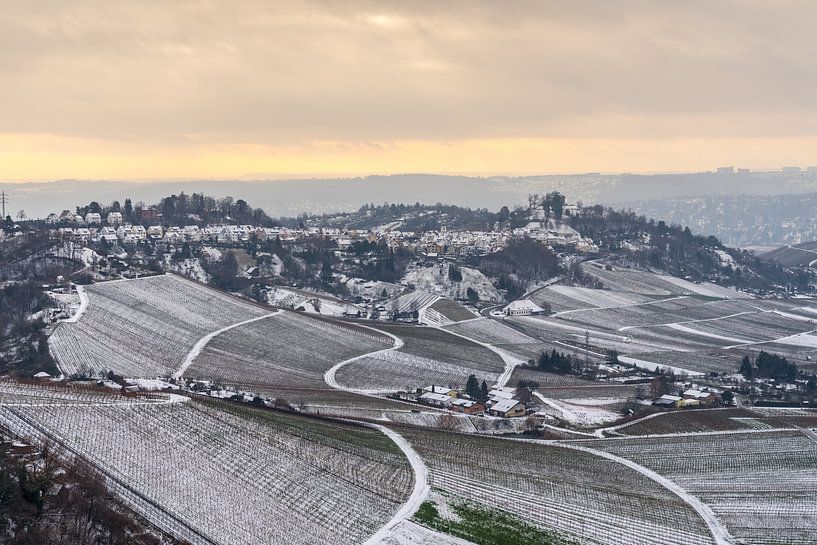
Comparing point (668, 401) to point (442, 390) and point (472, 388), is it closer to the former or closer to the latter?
point (472, 388)

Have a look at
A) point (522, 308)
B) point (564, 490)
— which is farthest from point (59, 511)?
point (522, 308)

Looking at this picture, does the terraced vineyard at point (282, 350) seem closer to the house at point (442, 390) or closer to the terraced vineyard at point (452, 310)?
the house at point (442, 390)

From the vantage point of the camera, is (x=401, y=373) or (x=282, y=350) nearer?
(x=401, y=373)

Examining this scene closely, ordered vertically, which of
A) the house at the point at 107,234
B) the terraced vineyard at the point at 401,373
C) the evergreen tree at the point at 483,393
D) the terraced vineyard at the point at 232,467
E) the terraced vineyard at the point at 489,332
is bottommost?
the terraced vineyard at the point at 401,373

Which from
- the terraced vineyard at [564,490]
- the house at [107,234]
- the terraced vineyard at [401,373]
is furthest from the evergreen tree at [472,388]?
the house at [107,234]

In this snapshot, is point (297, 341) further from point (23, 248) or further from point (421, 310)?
point (23, 248)

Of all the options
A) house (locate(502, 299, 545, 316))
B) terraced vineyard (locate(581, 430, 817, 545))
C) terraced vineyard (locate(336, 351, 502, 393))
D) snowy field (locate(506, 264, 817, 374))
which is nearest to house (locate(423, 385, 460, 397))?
terraced vineyard (locate(336, 351, 502, 393))
